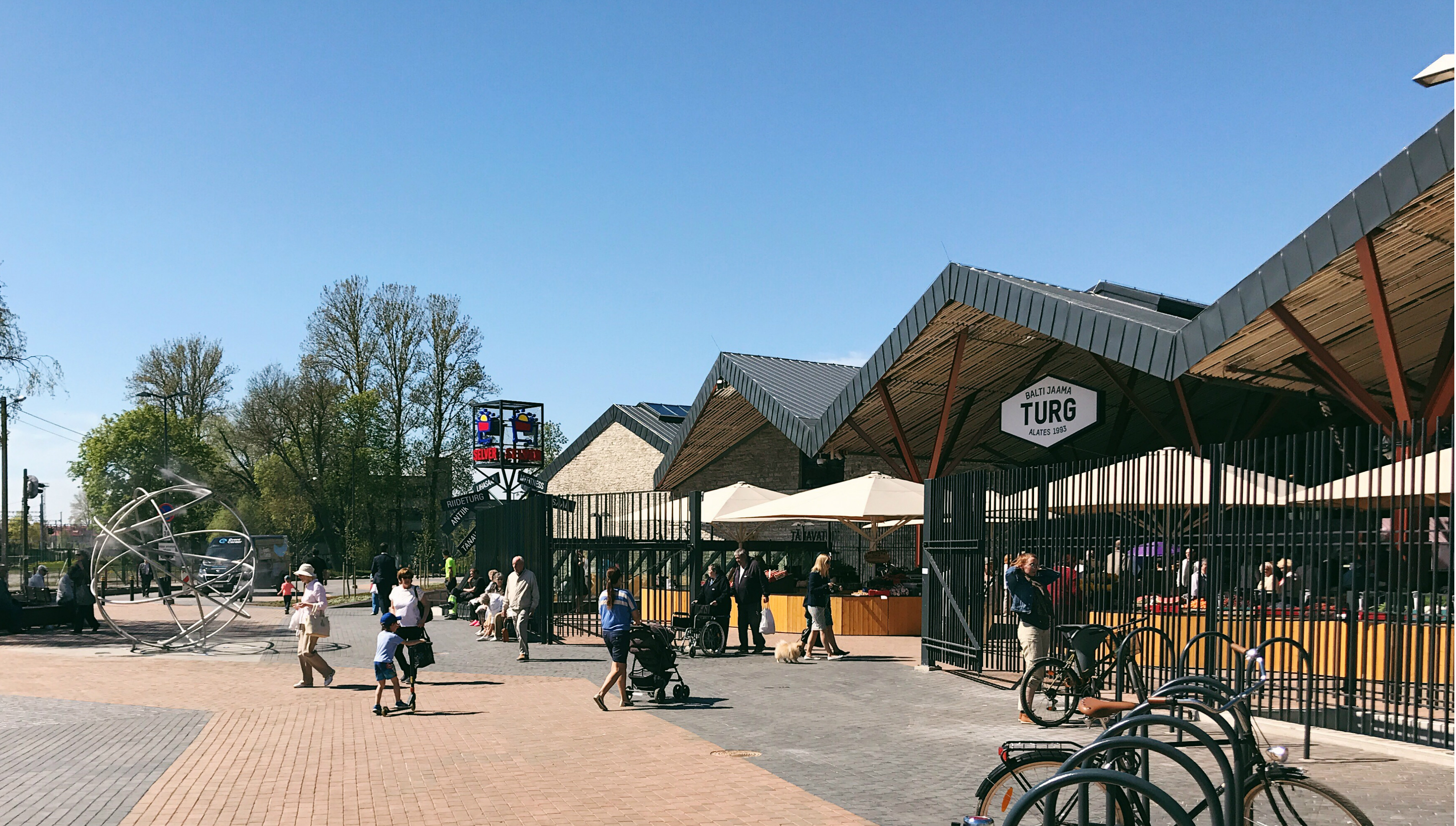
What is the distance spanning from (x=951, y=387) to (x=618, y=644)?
40.6ft

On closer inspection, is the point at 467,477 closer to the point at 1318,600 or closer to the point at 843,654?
the point at 843,654

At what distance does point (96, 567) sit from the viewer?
2197 cm

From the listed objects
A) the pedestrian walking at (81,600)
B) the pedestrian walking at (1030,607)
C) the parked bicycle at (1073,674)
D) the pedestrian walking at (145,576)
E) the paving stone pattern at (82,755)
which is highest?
the pedestrian walking at (1030,607)

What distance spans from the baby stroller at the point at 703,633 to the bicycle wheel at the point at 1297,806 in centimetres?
1339

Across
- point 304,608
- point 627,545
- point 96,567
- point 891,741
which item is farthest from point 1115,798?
point 96,567

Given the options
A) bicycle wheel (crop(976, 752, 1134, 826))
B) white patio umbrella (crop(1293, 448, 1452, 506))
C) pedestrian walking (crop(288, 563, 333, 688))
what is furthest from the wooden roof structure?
pedestrian walking (crop(288, 563, 333, 688))

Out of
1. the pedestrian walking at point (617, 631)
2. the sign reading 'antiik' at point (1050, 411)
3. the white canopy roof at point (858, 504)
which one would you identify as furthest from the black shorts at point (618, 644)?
the sign reading 'antiik' at point (1050, 411)

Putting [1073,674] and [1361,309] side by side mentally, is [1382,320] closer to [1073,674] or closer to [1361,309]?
[1361,309]

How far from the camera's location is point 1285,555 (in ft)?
36.0

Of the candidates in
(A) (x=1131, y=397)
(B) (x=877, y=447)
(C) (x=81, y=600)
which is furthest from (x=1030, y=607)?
(C) (x=81, y=600)

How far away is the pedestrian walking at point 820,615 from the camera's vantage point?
18.5 meters

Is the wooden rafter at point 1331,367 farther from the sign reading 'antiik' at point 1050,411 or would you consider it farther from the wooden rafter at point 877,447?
the wooden rafter at point 877,447

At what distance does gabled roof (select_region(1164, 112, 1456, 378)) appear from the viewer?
12.3 meters

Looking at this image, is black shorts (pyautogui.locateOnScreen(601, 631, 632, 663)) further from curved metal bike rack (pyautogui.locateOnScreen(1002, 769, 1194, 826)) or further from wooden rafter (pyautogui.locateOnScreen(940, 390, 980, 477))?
wooden rafter (pyautogui.locateOnScreen(940, 390, 980, 477))
